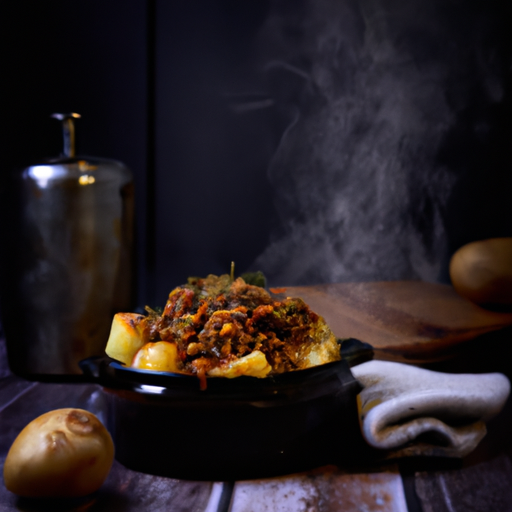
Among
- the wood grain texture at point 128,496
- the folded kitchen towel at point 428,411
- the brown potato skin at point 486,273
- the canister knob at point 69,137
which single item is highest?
the canister knob at point 69,137

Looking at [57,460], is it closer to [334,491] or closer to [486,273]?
[334,491]

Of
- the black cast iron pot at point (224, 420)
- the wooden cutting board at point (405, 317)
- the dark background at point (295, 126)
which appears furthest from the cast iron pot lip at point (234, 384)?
the dark background at point (295, 126)

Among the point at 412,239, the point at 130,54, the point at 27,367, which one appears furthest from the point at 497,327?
the point at 130,54

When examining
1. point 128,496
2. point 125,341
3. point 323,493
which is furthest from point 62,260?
point 323,493

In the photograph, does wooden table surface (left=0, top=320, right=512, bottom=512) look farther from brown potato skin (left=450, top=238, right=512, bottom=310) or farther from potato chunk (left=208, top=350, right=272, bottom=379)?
brown potato skin (left=450, top=238, right=512, bottom=310)

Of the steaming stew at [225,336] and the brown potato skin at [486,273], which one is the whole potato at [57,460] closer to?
the steaming stew at [225,336]

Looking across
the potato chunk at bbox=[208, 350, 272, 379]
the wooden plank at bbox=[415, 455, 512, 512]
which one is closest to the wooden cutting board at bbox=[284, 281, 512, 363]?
the wooden plank at bbox=[415, 455, 512, 512]
